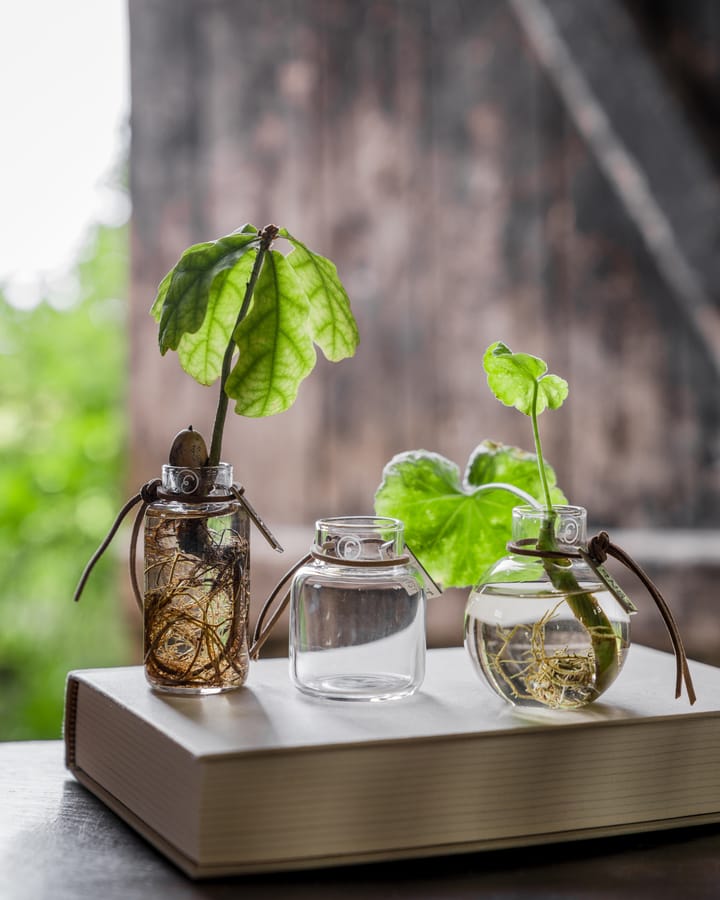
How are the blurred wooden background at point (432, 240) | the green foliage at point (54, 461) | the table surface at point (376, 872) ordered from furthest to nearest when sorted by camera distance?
the green foliage at point (54, 461) → the blurred wooden background at point (432, 240) → the table surface at point (376, 872)

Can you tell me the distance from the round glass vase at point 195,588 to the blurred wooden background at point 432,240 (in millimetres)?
1046

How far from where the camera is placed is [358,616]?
0.73 m

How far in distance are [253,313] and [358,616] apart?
20cm

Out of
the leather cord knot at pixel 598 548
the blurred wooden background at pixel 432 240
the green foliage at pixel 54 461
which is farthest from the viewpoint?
the green foliage at pixel 54 461

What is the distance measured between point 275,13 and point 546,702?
1498 mm

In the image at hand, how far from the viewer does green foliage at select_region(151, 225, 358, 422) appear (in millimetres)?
733

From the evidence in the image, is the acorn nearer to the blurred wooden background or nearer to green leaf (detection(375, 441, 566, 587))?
green leaf (detection(375, 441, 566, 587))

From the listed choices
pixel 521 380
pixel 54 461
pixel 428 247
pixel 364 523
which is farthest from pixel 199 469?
pixel 54 461

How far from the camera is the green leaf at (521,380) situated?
2.44 feet

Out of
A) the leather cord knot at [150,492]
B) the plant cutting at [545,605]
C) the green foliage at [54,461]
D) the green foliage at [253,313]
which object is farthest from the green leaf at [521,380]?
the green foliage at [54,461]

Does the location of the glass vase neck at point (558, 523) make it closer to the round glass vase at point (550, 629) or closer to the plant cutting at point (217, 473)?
the round glass vase at point (550, 629)

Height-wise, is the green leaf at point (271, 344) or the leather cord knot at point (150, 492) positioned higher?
the green leaf at point (271, 344)

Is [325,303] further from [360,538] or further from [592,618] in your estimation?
[592,618]

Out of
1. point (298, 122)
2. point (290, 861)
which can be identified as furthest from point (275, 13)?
point (290, 861)
